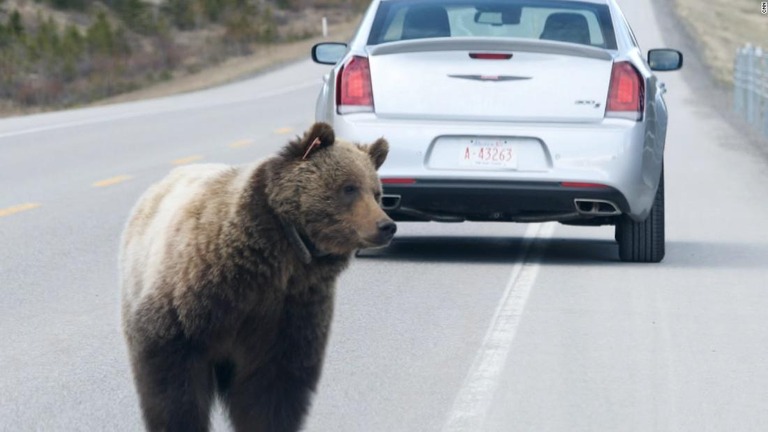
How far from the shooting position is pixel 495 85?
1071cm

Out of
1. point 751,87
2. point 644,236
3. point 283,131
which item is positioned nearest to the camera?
point 644,236

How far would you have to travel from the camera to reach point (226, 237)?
5.50 m

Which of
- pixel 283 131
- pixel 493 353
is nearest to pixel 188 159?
pixel 283 131

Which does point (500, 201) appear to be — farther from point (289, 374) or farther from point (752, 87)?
point (752, 87)

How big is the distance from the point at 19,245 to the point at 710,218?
5622 millimetres

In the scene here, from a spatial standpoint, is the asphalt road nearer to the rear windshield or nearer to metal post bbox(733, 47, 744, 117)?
the rear windshield

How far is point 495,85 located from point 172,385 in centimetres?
557

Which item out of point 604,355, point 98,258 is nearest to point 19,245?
point 98,258

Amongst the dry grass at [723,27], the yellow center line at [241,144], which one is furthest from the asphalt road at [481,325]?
the dry grass at [723,27]

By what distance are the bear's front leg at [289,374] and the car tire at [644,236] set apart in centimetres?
575

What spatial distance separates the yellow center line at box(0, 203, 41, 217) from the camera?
14.6 m

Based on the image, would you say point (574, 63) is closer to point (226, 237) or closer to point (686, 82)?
point (226, 237)

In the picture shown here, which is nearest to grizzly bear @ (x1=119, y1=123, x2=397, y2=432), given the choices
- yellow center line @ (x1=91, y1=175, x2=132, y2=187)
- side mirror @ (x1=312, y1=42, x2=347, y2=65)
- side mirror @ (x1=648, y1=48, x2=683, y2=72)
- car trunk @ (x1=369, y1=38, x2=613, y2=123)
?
car trunk @ (x1=369, y1=38, x2=613, y2=123)

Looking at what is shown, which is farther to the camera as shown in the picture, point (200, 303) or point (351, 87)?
point (351, 87)
